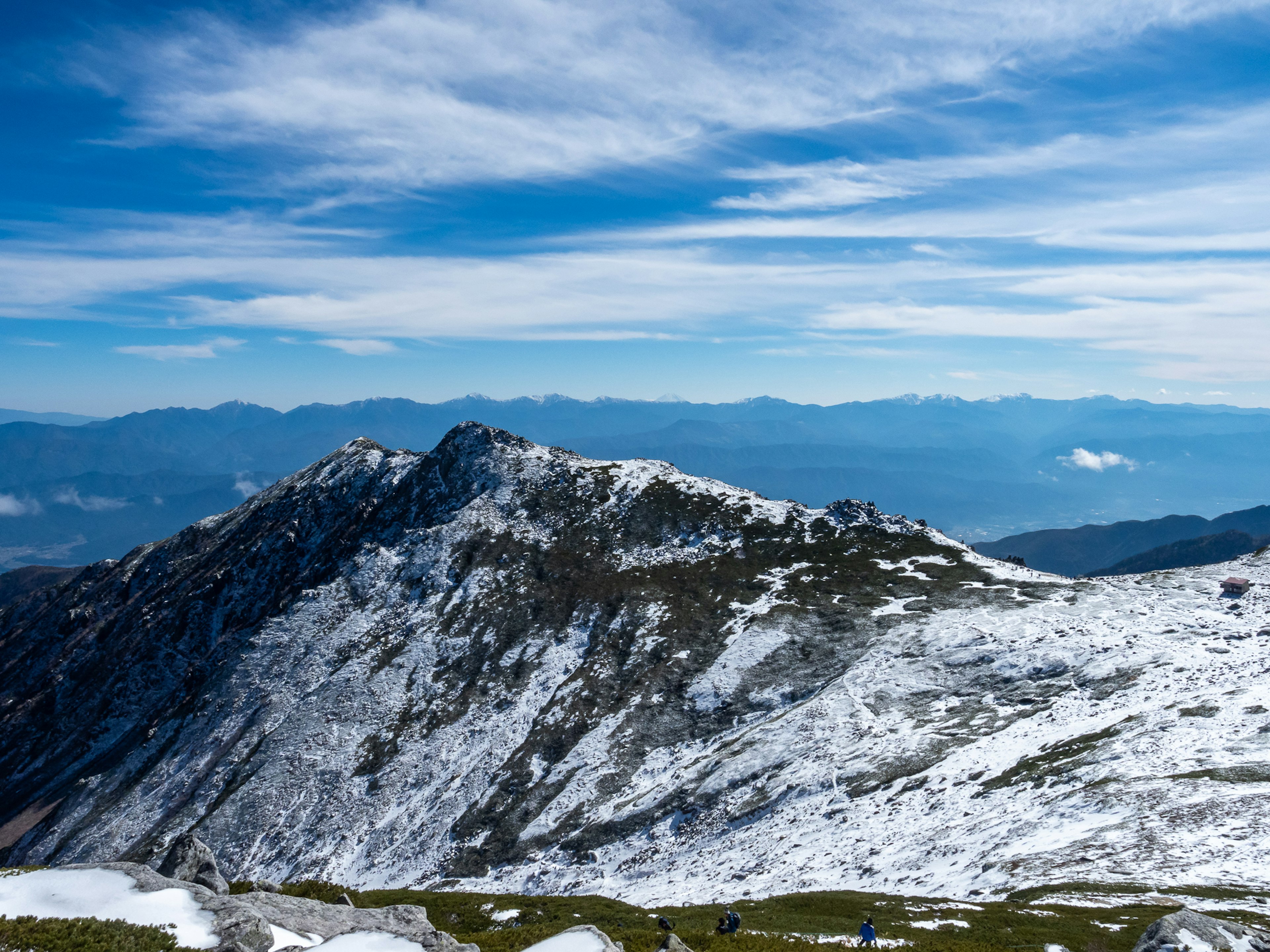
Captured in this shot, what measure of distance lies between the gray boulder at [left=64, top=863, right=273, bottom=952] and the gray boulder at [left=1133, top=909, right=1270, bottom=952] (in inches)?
1105

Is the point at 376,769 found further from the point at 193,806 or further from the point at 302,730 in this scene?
the point at 193,806

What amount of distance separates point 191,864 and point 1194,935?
4086cm

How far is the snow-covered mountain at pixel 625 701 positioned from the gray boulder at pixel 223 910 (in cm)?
2728

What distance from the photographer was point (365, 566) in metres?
109

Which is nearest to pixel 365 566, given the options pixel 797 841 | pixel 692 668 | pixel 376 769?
pixel 376 769

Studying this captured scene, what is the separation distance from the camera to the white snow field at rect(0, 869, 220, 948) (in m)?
23.0

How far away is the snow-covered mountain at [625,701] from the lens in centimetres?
4141

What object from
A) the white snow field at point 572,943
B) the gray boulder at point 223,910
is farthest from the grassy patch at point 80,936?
the white snow field at point 572,943

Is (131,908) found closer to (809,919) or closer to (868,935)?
(868,935)

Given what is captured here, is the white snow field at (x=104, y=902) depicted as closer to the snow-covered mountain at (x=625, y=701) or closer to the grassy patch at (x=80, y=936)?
the grassy patch at (x=80, y=936)

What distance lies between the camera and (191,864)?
33094mm

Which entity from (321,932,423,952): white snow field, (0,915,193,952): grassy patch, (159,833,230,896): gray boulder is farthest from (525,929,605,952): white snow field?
(159,833,230,896): gray boulder

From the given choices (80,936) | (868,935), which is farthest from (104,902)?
(868,935)

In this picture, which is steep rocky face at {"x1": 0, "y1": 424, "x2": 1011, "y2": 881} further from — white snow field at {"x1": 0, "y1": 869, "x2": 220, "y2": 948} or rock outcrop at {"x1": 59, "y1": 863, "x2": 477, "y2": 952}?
white snow field at {"x1": 0, "y1": 869, "x2": 220, "y2": 948}
